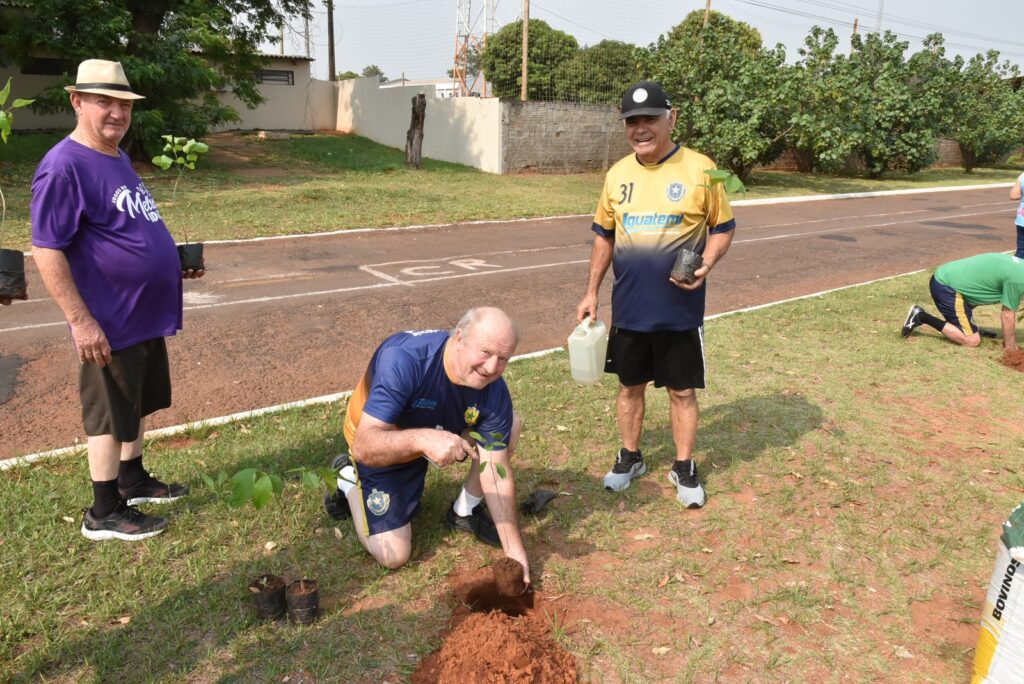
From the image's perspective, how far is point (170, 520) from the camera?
3869 millimetres

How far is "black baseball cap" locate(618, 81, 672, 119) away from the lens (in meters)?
3.71

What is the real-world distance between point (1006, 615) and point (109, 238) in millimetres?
3895

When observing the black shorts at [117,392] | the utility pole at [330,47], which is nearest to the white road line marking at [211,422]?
the black shorts at [117,392]

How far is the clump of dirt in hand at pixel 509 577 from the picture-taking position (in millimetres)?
3244

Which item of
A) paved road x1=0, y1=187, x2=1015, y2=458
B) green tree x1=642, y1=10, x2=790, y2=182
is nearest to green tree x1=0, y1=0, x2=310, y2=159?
paved road x1=0, y1=187, x2=1015, y2=458

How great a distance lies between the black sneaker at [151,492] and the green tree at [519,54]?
79.5 ft

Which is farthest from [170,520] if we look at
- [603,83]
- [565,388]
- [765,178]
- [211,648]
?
[765,178]

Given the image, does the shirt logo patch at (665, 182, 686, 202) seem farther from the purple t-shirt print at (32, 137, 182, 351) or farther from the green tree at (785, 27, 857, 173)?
the green tree at (785, 27, 857, 173)

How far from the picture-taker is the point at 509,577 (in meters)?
3.24

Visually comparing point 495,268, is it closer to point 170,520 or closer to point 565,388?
point 565,388

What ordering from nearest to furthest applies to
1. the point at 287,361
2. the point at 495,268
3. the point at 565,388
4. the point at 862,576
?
the point at 862,576 < the point at 565,388 < the point at 287,361 < the point at 495,268

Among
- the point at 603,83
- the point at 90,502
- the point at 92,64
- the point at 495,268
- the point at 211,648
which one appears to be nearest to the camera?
the point at 211,648

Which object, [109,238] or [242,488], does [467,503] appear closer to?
[242,488]

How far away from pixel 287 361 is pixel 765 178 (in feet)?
79.6
